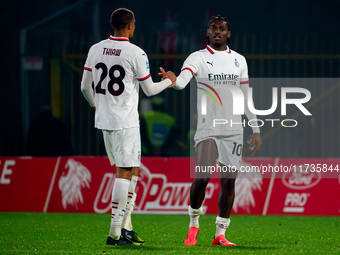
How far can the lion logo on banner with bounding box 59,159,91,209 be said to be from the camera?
12.2 metres

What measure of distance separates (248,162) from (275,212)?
0.85 metres

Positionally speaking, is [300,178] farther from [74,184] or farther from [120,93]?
[120,93]

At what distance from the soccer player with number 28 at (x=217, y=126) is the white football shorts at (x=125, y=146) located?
0.66 meters

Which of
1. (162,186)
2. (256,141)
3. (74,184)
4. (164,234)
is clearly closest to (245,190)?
(162,186)

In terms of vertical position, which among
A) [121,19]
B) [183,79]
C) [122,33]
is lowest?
[183,79]

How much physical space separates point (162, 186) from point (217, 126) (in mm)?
4128

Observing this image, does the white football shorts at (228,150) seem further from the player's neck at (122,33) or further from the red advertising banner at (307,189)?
the red advertising banner at (307,189)

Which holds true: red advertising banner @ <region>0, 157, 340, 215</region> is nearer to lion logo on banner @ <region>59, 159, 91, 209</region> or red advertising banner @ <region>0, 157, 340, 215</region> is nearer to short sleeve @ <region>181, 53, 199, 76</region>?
lion logo on banner @ <region>59, 159, 91, 209</region>

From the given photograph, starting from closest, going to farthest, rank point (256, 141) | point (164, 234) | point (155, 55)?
point (256, 141) < point (164, 234) < point (155, 55)

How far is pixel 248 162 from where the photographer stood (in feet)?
40.1

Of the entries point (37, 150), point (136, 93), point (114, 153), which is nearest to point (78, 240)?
point (114, 153)

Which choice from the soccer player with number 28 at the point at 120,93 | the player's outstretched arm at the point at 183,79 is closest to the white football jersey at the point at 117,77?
the soccer player with number 28 at the point at 120,93

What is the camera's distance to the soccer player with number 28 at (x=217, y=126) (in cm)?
821

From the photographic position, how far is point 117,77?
25.8 ft
